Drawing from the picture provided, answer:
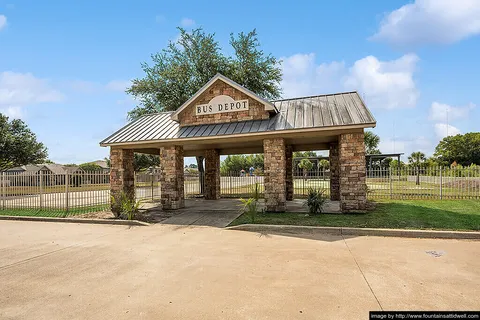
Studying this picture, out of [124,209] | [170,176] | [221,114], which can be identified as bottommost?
[124,209]

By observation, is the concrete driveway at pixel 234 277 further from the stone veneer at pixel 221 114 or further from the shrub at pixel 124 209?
the stone veneer at pixel 221 114

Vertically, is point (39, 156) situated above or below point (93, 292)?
above

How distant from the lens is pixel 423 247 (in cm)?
640

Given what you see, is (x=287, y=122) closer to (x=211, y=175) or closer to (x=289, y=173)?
(x=289, y=173)

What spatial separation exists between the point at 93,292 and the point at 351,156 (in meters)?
8.91

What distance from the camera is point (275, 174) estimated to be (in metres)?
10.7

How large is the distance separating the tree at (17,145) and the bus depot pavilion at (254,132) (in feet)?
69.9

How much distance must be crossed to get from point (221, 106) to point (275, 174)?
3987 millimetres

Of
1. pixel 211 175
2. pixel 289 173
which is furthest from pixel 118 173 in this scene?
pixel 289 173

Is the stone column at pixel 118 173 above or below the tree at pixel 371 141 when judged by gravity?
below

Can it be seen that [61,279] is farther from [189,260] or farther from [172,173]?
[172,173]

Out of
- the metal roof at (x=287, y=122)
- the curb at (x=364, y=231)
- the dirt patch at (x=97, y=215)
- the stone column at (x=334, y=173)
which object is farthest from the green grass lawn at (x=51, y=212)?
the stone column at (x=334, y=173)

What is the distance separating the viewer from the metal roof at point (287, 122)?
33.7ft

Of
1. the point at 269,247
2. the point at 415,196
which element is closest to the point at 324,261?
the point at 269,247
